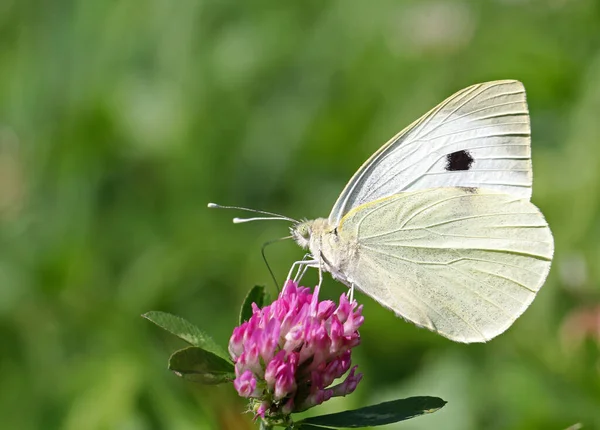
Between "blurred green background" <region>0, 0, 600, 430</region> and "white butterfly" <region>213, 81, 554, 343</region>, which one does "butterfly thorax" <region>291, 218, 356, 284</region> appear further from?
"blurred green background" <region>0, 0, 600, 430</region>

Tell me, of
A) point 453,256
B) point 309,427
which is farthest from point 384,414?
point 453,256

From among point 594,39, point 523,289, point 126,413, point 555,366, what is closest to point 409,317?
point 523,289

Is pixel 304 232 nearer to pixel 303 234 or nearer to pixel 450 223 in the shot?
pixel 303 234

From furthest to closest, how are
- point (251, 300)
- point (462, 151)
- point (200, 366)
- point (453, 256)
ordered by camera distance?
point (462, 151) < point (453, 256) < point (251, 300) < point (200, 366)

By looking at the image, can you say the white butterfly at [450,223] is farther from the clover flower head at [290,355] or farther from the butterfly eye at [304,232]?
the clover flower head at [290,355]

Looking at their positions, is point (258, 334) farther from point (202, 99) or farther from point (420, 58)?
point (420, 58)

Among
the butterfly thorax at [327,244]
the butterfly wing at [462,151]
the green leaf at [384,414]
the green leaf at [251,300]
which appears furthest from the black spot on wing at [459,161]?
the green leaf at [384,414]

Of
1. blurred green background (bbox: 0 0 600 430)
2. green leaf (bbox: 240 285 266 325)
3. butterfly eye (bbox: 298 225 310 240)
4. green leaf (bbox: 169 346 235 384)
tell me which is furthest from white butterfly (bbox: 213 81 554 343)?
green leaf (bbox: 169 346 235 384)
